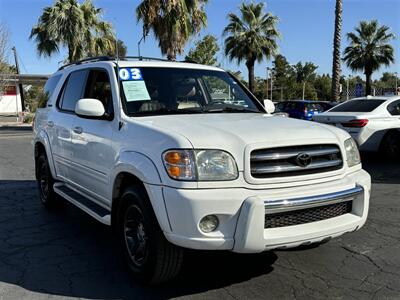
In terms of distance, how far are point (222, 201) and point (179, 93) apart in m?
1.79

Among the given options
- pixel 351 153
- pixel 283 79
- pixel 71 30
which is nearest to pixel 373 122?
pixel 351 153

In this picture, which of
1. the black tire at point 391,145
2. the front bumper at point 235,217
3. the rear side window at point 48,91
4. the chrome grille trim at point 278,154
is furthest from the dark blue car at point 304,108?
the front bumper at point 235,217

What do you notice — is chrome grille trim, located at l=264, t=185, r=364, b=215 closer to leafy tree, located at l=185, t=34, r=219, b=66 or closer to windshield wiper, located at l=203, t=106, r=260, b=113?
windshield wiper, located at l=203, t=106, r=260, b=113

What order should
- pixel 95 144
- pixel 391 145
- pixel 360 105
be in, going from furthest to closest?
pixel 360 105 → pixel 391 145 → pixel 95 144

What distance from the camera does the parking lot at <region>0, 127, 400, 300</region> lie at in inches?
149

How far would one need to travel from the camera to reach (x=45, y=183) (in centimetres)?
666

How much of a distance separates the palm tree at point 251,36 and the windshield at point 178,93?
2604cm

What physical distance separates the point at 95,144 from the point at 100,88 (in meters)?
0.72

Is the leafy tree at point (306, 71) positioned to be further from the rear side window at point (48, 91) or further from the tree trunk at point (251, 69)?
the rear side window at point (48, 91)

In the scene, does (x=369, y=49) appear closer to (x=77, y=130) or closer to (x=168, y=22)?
(x=168, y=22)

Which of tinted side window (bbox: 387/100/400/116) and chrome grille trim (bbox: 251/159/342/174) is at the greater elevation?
tinted side window (bbox: 387/100/400/116)

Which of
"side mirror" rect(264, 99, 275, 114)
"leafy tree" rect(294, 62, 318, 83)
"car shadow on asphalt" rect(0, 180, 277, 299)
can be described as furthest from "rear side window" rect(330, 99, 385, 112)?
"leafy tree" rect(294, 62, 318, 83)

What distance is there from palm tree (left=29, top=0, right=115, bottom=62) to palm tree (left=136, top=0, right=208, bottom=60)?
18.2 feet

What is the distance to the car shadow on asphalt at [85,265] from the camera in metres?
3.86
